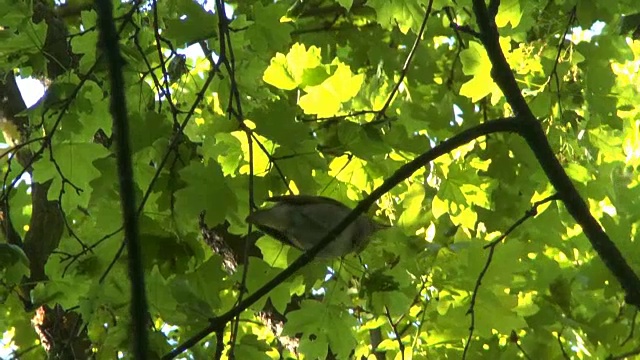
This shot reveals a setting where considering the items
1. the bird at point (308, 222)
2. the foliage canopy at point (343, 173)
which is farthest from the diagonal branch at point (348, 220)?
the bird at point (308, 222)

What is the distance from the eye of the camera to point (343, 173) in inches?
79.0

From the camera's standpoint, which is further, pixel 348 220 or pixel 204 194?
pixel 204 194

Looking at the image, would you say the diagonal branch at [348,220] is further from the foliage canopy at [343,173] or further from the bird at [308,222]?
the bird at [308,222]

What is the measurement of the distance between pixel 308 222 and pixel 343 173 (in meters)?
0.46

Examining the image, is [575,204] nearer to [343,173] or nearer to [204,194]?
[343,173]

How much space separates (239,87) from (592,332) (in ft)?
3.99

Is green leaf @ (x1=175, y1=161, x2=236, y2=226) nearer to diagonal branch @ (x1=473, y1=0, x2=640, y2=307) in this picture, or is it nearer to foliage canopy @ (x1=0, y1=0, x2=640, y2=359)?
foliage canopy @ (x1=0, y1=0, x2=640, y2=359)

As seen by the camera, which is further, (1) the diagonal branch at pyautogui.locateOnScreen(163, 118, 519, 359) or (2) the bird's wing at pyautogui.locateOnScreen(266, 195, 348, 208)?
(2) the bird's wing at pyautogui.locateOnScreen(266, 195, 348, 208)

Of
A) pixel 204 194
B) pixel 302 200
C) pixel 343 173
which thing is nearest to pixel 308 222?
pixel 302 200

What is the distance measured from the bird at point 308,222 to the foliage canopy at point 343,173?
0.22ft

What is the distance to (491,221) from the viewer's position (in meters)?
2.33

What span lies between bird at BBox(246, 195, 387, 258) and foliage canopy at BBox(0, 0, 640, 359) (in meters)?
0.07

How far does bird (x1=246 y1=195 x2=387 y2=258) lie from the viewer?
155 centimetres

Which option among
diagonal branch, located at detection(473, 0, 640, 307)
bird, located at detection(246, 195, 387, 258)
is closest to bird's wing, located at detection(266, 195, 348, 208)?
bird, located at detection(246, 195, 387, 258)
